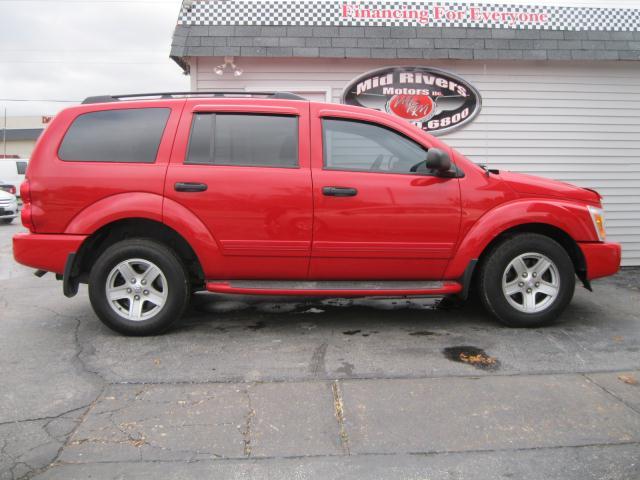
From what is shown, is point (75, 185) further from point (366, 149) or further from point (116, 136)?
point (366, 149)

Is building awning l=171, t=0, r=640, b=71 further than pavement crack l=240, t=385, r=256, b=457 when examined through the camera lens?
Yes

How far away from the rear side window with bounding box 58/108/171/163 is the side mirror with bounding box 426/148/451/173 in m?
2.22

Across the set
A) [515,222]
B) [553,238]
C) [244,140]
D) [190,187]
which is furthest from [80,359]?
[553,238]

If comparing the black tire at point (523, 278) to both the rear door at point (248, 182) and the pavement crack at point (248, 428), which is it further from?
the pavement crack at point (248, 428)

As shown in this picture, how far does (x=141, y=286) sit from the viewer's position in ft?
15.3

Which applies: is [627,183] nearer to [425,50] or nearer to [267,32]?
[425,50]

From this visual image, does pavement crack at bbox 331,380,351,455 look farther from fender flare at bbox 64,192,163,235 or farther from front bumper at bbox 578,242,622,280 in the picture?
front bumper at bbox 578,242,622,280

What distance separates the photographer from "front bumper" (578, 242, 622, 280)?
4.95 m

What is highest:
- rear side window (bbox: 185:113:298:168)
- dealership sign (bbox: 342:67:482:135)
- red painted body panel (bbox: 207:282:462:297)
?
dealership sign (bbox: 342:67:482:135)

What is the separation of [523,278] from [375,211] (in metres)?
1.45

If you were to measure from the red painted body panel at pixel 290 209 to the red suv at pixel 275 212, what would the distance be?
1 centimetres

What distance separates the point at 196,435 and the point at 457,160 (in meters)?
3.11

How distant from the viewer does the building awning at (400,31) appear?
7.52m

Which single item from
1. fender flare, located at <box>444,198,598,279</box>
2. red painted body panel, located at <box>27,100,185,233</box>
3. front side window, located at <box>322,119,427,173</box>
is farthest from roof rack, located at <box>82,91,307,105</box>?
fender flare, located at <box>444,198,598,279</box>
